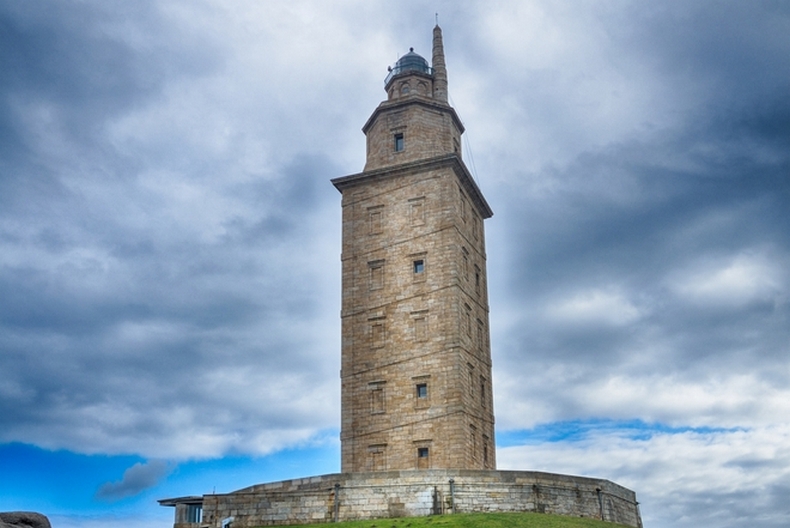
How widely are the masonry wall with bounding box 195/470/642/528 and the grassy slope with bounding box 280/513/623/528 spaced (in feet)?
2.98

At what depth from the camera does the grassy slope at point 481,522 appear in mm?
30703

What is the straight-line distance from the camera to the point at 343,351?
47000 mm

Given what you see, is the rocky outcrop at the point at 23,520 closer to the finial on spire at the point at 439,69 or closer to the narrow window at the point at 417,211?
the narrow window at the point at 417,211

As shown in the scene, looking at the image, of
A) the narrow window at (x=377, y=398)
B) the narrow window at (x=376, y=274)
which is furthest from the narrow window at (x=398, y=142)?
the narrow window at (x=377, y=398)

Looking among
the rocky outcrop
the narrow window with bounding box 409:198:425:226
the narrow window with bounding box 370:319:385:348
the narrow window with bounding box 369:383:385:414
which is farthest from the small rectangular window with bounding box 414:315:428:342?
the rocky outcrop

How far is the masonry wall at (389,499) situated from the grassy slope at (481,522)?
2.98ft

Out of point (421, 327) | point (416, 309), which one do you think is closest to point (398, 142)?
point (416, 309)

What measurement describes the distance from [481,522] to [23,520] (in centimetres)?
1522

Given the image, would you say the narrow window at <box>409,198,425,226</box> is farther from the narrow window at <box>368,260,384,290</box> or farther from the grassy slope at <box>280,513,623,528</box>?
the grassy slope at <box>280,513,623,528</box>

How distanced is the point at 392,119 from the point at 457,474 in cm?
2400

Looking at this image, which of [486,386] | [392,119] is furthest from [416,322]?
[392,119]

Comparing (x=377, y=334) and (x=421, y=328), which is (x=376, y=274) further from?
(x=421, y=328)

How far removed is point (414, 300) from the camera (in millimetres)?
46344

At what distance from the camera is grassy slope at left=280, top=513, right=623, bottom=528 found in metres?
30.7
